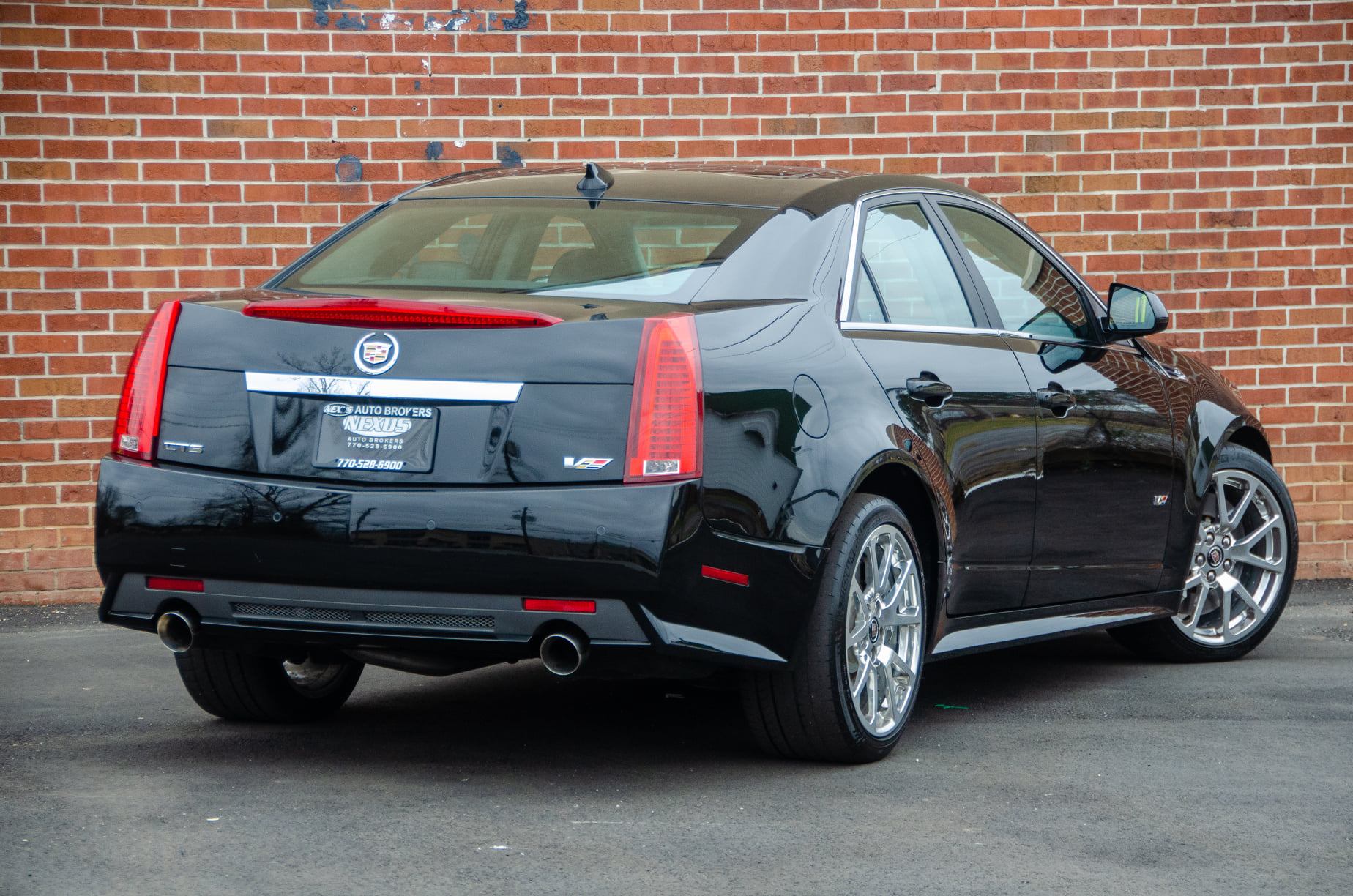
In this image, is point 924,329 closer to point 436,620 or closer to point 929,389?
point 929,389

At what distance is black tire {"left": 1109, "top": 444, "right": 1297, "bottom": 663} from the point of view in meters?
6.87

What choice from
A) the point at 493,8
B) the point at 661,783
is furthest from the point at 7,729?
the point at 493,8

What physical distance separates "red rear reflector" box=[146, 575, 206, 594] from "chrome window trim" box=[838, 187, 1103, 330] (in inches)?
68.7

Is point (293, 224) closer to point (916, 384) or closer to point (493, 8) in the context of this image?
point (493, 8)

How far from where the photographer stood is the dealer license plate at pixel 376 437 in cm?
437

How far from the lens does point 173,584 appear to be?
15.0 feet

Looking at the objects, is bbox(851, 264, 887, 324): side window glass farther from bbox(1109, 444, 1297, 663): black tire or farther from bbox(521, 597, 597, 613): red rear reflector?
bbox(1109, 444, 1297, 663): black tire

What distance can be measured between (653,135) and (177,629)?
4.55 meters

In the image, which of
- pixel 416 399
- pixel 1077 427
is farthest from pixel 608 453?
pixel 1077 427

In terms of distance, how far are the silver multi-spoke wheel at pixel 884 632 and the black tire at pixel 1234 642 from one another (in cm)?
191

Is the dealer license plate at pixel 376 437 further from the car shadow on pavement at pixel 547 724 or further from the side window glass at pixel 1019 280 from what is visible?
the side window glass at pixel 1019 280

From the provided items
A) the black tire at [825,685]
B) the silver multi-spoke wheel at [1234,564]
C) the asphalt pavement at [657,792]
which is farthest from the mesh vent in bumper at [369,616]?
the silver multi-spoke wheel at [1234,564]

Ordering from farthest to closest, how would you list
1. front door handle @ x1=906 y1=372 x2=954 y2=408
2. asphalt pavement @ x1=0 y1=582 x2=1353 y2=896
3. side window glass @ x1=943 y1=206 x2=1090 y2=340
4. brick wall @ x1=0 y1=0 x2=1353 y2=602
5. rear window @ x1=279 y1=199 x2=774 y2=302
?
1. brick wall @ x1=0 y1=0 x2=1353 y2=602
2. side window glass @ x1=943 y1=206 x2=1090 y2=340
3. front door handle @ x1=906 y1=372 x2=954 y2=408
4. rear window @ x1=279 y1=199 x2=774 y2=302
5. asphalt pavement @ x1=0 y1=582 x2=1353 y2=896

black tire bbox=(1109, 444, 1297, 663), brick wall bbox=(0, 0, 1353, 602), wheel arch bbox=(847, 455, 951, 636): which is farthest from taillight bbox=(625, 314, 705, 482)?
brick wall bbox=(0, 0, 1353, 602)
